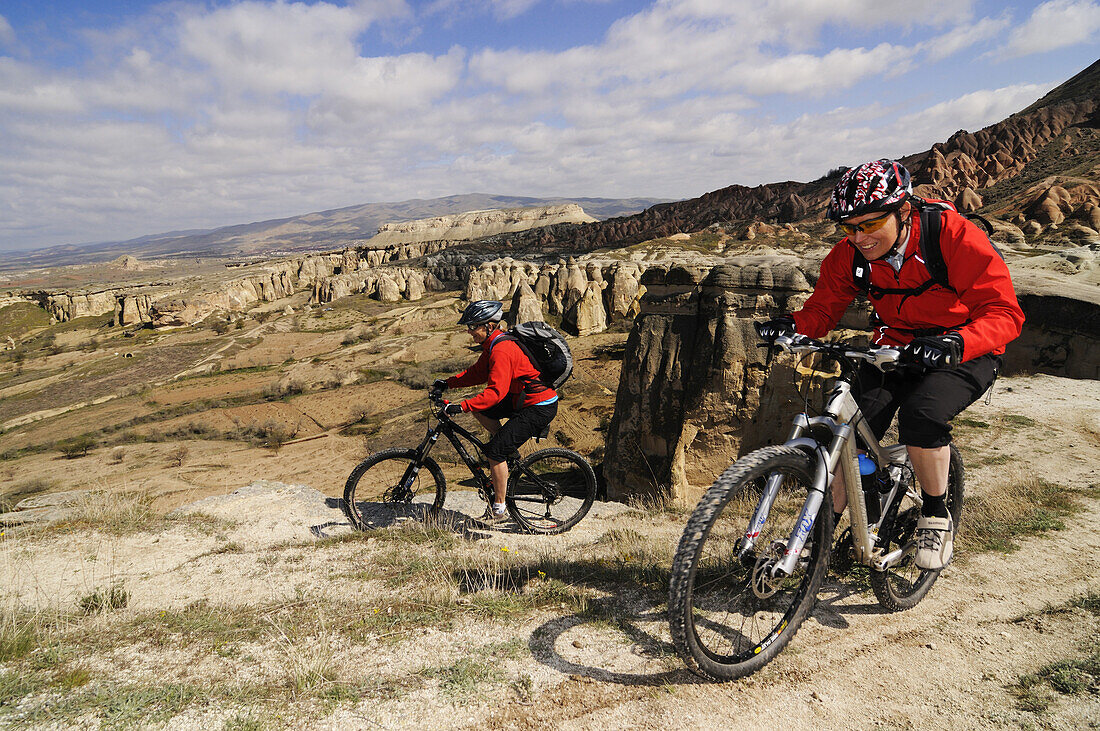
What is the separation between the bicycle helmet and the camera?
2.43 metres

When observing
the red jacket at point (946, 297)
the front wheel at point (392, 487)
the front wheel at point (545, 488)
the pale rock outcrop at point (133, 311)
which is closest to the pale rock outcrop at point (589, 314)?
the front wheel at point (392, 487)

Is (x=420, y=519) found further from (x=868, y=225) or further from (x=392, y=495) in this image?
(x=868, y=225)

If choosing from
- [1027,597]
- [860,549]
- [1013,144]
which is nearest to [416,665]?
[860,549]

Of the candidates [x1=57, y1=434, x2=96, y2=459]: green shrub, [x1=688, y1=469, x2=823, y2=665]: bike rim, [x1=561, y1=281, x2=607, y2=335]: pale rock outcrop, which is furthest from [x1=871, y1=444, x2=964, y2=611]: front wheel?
[x1=561, y1=281, x2=607, y2=335]: pale rock outcrop

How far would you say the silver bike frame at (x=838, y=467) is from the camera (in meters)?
2.30

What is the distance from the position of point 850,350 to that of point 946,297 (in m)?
0.63

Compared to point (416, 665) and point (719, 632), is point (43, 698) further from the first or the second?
point (719, 632)

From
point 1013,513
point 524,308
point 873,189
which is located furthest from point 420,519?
point 524,308

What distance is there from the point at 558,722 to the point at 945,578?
2628mm

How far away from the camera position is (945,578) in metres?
3.21

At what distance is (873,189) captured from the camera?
245cm

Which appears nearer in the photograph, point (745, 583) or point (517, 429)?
point (745, 583)

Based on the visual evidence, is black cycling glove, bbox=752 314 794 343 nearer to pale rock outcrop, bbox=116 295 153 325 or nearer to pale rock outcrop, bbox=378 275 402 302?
pale rock outcrop, bbox=378 275 402 302

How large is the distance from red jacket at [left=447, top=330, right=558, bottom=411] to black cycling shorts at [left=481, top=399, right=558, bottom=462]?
3.0 inches
